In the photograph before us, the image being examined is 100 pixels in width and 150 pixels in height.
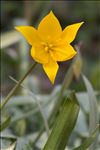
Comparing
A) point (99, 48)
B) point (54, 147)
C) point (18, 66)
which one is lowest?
point (99, 48)

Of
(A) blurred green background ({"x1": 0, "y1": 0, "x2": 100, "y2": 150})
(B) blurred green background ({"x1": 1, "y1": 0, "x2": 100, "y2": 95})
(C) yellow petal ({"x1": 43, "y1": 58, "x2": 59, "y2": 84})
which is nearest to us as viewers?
(C) yellow petal ({"x1": 43, "y1": 58, "x2": 59, "y2": 84})

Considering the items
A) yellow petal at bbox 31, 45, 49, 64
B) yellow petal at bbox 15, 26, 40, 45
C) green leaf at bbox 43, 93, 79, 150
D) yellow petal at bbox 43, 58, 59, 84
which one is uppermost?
yellow petal at bbox 15, 26, 40, 45

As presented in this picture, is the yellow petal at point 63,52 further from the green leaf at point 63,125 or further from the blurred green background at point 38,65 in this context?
the blurred green background at point 38,65

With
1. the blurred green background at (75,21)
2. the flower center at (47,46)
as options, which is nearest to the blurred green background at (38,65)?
the blurred green background at (75,21)

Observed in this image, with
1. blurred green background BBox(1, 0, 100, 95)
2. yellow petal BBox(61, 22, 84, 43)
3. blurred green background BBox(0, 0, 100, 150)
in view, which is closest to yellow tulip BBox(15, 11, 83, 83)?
yellow petal BBox(61, 22, 84, 43)

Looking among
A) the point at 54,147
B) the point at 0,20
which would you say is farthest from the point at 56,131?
the point at 0,20

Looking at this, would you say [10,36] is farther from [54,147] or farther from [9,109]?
[54,147]

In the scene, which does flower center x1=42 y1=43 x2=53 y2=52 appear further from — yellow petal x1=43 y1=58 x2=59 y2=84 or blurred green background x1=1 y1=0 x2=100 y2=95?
blurred green background x1=1 y1=0 x2=100 y2=95
